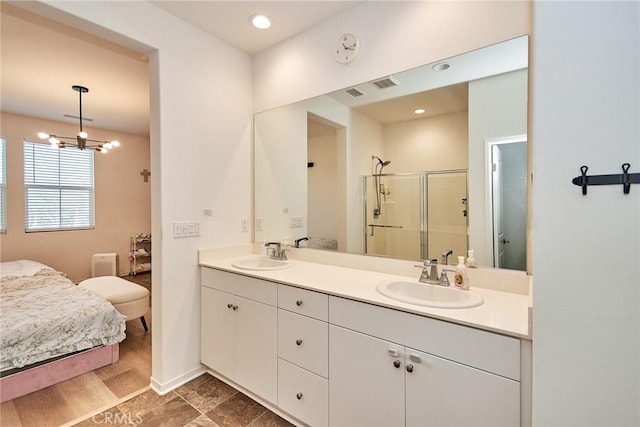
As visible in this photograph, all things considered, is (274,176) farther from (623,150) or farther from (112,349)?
(623,150)

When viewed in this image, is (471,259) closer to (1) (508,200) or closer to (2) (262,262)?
(1) (508,200)

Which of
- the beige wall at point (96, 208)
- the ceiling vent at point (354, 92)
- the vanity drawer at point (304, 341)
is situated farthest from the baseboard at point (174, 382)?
the beige wall at point (96, 208)

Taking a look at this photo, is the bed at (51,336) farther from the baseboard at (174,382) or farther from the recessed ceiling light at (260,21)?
the recessed ceiling light at (260,21)

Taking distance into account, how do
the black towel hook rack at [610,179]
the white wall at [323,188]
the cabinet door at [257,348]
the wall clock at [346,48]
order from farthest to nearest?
the white wall at [323,188], the wall clock at [346,48], the cabinet door at [257,348], the black towel hook rack at [610,179]

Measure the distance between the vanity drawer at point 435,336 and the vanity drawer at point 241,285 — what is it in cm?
46

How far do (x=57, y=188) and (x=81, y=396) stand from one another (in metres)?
4.02

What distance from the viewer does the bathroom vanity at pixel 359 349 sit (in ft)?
3.52

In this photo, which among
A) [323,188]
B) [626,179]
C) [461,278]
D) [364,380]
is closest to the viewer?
[626,179]

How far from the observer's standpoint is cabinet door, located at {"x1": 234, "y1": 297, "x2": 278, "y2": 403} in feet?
5.77

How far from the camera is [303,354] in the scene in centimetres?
160

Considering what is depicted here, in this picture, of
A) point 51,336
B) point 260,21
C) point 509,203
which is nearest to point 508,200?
point 509,203

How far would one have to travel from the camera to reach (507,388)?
104 centimetres

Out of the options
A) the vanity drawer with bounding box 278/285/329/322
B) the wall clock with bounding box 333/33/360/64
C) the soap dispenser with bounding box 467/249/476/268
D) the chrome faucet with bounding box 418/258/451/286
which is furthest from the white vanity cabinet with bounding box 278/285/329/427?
the wall clock with bounding box 333/33/360/64

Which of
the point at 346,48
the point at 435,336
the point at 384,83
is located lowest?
the point at 435,336
